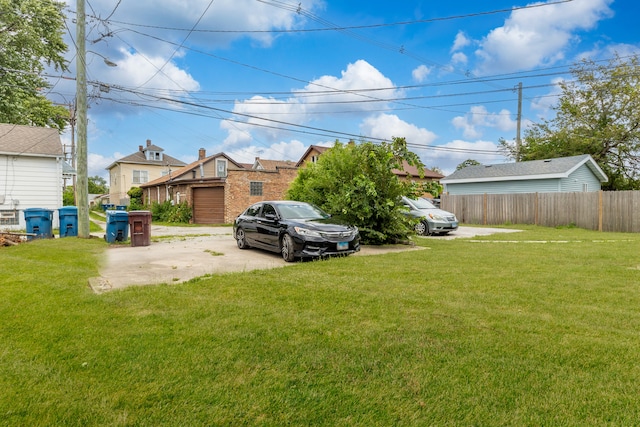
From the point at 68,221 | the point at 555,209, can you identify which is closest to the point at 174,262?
the point at 68,221

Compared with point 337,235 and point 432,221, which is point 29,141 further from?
point 432,221

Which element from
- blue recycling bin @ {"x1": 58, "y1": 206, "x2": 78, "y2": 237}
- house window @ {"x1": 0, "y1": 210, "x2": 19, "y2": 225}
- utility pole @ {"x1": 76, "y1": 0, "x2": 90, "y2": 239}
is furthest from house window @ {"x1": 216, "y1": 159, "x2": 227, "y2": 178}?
utility pole @ {"x1": 76, "y1": 0, "x2": 90, "y2": 239}

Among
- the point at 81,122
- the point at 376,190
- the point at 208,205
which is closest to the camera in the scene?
the point at 376,190

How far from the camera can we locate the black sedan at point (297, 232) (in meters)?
8.09

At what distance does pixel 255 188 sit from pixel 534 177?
16645 millimetres

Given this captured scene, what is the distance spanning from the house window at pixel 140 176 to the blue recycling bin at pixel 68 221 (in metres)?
34.7

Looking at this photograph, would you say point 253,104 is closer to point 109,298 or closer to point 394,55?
point 394,55

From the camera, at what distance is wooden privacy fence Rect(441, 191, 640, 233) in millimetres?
16453

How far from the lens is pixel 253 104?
66.1ft

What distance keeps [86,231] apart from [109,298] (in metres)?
8.71

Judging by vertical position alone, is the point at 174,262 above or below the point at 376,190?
below

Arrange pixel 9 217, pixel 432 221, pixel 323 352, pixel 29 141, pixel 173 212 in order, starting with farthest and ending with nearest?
pixel 173 212, pixel 29 141, pixel 9 217, pixel 432 221, pixel 323 352

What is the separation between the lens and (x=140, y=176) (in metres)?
44.9

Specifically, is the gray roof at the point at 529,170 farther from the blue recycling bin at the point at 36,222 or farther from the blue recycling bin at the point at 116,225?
the blue recycling bin at the point at 36,222
